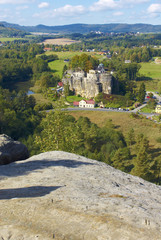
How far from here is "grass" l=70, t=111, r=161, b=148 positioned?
61.3 metres

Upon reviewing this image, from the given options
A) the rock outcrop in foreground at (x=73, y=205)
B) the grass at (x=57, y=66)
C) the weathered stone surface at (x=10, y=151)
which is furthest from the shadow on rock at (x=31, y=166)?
the grass at (x=57, y=66)

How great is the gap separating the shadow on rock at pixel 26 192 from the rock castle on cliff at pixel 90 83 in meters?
83.7

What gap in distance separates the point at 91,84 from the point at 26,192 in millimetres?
Result: 85607

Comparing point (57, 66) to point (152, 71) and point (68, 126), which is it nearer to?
point (152, 71)

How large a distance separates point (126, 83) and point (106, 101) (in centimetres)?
2361

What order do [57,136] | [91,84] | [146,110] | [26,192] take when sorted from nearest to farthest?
[26,192] → [57,136] → [146,110] → [91,84]

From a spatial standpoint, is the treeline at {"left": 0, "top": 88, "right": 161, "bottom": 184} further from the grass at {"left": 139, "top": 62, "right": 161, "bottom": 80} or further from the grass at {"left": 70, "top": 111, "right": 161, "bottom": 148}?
the grass at {"left": 139, "top": 62, "right": 161, "bottom": 80}

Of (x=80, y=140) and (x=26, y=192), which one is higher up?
(x=26, y=192)

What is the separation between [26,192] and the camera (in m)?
11.4

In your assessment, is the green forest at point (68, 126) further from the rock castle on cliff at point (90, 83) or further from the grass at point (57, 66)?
the grass at point (57, 66)

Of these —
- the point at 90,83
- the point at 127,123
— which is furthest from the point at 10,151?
the point at 90,83

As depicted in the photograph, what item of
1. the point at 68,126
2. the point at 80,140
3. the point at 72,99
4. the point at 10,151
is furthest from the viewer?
the point at 72,99

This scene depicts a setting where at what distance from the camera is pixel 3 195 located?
36.2ft

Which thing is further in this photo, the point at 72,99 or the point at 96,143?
the point at 72,99
